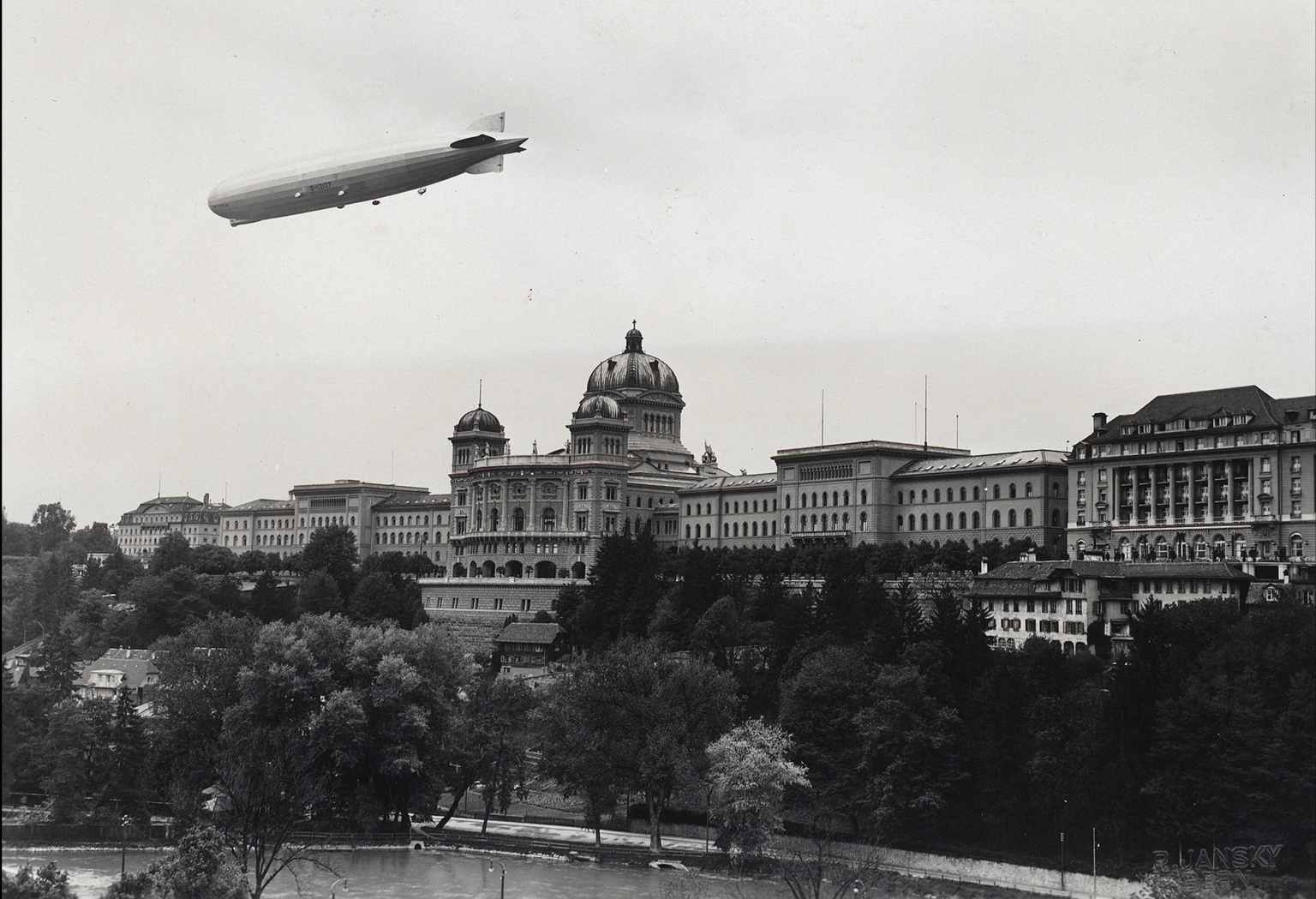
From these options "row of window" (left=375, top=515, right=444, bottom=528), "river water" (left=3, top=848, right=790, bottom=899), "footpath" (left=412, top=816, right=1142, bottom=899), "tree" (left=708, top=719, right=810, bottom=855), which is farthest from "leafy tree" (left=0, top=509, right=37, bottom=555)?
"row of window" (left=375, top=515, right=444, bottom=528)

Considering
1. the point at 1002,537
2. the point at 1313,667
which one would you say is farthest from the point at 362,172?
the point at 1002,537

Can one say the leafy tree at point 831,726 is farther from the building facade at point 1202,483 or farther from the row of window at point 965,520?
the row of window at point 965,520

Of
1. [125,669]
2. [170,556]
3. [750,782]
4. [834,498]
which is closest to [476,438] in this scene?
[170,556]

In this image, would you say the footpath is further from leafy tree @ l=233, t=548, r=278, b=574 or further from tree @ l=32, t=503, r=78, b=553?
leafy tree @ l=233, t=548, r=278, b=574

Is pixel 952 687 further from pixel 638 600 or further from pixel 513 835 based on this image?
pixel 638 600

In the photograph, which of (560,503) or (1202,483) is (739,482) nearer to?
(560,503)

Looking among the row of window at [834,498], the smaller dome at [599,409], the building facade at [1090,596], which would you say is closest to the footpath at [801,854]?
the building facade at [1090,596]
